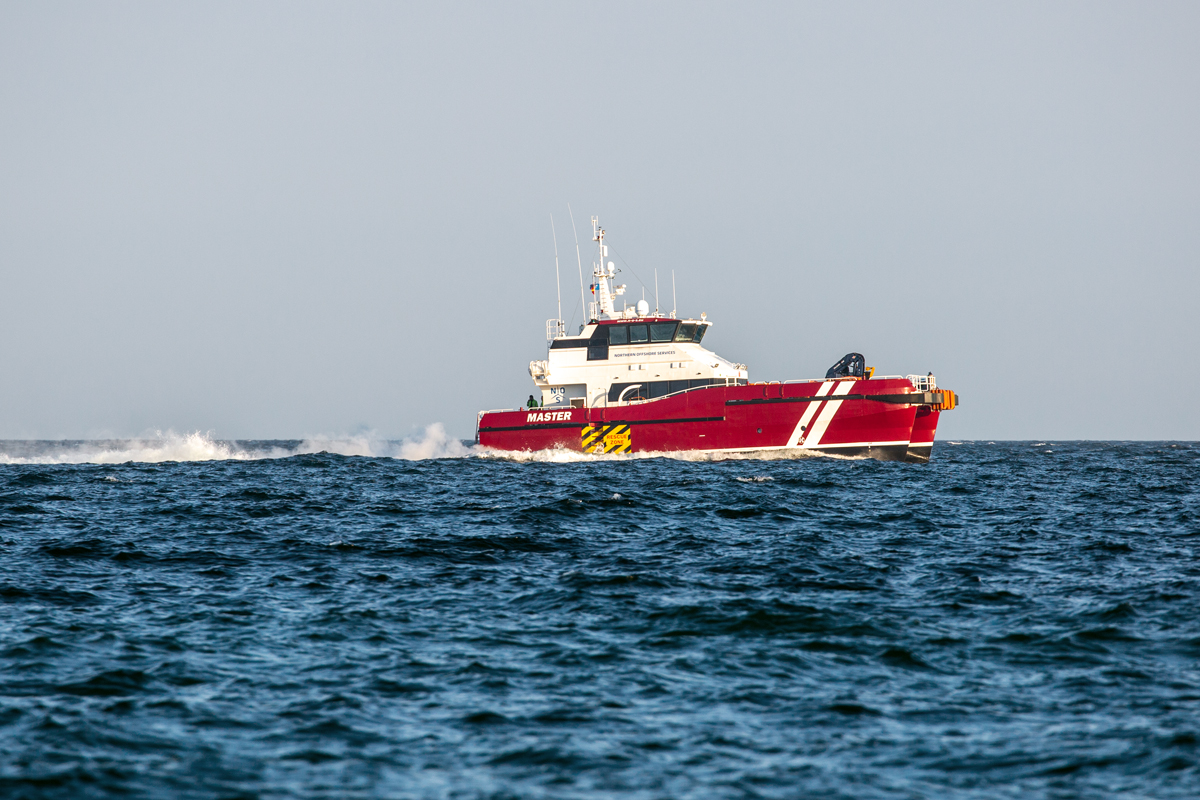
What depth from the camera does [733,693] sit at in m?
6.62

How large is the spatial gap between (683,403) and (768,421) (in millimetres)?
2725

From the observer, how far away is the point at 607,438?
101 feet

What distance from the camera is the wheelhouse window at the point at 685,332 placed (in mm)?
31206

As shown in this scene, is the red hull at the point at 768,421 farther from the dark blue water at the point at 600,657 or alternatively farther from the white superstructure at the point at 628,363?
the dark blue water at the point at 600,657

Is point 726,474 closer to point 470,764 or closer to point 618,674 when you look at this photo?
point 618,674

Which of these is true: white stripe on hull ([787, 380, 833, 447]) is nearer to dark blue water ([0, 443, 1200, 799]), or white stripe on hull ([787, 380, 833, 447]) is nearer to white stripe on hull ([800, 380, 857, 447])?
white stripe on hull ([800, 380, 857, 447])

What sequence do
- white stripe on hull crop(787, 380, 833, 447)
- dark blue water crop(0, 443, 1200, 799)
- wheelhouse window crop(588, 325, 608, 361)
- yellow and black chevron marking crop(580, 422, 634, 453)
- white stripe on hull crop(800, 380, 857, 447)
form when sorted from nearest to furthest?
dark blue water crop(0, 443, 1200, 799) → white stripe on hull crop(800, 380, 857, 447) → white stripe on hull crop(787, 380, 833, 447) → yellow and black chevron marking crop(580, 422, 634, 453) → wheelhouse window crop(588, 325, 608, 361)

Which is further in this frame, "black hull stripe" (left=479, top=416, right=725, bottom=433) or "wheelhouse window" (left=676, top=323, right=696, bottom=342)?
"wheelhouse window" (left=676, top=323, right=696, bottom=342)

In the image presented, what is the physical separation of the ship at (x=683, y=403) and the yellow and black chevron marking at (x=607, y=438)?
33 millimetres

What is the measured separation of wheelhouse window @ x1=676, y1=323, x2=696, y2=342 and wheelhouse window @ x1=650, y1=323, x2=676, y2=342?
0.24 m

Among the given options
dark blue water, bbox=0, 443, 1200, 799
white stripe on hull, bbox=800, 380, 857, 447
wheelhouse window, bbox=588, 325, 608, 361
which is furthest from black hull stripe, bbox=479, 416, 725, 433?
dark blue water, bbox=0, 443, 1200, 799

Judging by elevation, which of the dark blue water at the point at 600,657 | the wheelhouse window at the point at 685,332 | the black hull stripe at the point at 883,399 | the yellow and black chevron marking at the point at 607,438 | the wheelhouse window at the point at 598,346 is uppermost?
the wheelhouse window at the point at 685,332

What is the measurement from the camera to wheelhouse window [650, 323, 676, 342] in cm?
3114

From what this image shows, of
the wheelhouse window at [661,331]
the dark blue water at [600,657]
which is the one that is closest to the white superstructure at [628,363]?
the wheelhouse window at [661,331]
